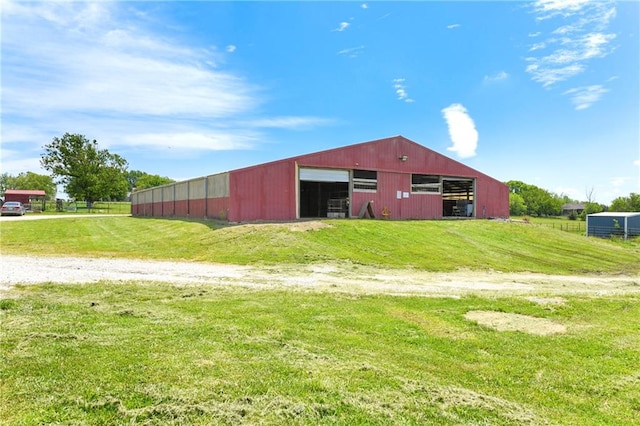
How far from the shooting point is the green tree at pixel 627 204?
63.9m

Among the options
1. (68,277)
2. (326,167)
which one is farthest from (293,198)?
(68,277)

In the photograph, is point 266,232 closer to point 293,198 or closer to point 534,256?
point 293,198

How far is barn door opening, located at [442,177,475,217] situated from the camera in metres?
30.7

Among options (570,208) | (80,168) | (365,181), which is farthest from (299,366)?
(570,208)

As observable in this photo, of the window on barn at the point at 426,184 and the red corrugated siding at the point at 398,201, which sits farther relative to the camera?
the window on barn at the point at 426,184

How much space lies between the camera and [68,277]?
9133mm

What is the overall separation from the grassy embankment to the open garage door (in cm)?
1628

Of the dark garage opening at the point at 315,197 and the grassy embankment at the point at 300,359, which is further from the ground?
the dark garage opening at the point at 315,197

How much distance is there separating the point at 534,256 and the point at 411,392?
1633cm

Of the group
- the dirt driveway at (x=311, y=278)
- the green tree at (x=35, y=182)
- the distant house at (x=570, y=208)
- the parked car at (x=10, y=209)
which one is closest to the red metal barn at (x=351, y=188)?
the dirt driveway at (x=311, y=278)

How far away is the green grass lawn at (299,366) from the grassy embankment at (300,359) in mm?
18

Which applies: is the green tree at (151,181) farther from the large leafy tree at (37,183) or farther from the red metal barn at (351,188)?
the red metal barn at (351,188)

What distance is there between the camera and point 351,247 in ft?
54.6

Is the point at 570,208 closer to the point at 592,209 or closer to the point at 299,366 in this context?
the point at 592,209
